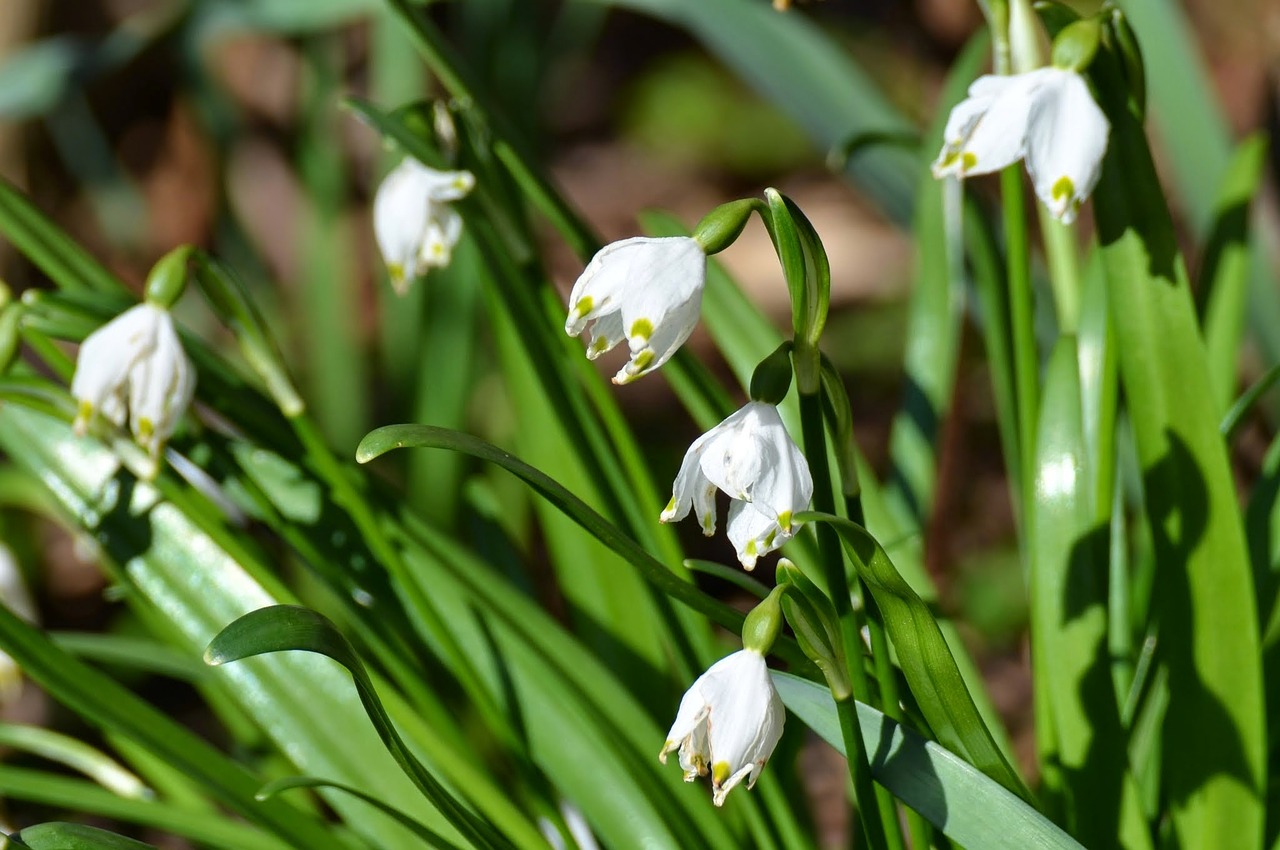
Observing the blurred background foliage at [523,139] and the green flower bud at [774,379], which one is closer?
the green flower bud at [774,379]

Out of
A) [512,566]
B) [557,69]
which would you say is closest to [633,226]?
[557,69]

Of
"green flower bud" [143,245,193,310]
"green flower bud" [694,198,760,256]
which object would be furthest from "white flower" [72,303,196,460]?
"green flower bud" [694,198,760,256]

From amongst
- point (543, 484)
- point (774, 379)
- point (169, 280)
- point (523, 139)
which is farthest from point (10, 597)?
point (774, 379)

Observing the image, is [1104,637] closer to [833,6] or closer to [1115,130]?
[1115,130]

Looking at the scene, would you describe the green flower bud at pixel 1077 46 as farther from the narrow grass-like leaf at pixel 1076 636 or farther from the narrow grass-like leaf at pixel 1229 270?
the narrow grass-like leaf at pixel 1229 270

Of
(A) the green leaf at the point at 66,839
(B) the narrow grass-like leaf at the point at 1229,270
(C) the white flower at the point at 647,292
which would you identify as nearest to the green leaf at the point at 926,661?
(C) the white flower at the point at 647,292

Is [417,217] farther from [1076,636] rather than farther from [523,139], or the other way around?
[1076,636]
